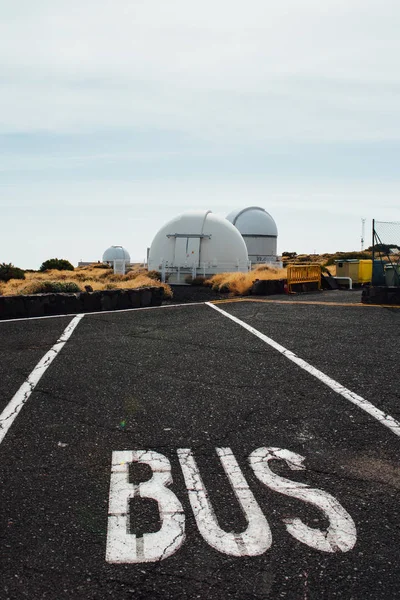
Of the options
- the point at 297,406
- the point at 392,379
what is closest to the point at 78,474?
the point at 297,406

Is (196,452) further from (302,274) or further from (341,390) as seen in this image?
(302,274)

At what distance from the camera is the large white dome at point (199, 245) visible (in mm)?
36438

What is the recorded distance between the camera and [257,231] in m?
57.2

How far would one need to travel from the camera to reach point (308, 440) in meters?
4.58

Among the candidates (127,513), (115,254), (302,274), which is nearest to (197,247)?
(302,274)

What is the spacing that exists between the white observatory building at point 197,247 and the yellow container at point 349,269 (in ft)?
33.5

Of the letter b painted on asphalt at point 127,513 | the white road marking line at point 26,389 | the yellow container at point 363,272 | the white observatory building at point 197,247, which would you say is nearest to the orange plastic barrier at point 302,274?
the yellow container at point 363,272

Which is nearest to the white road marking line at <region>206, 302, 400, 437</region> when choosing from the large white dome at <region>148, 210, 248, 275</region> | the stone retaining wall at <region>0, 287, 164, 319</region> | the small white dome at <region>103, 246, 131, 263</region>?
the stone retaining wall at <region>0, 287, 164, 319</region>

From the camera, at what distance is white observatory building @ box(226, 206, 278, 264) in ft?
187

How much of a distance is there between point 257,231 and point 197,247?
21.6 metres

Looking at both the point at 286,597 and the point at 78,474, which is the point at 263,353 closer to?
the point at 78,474

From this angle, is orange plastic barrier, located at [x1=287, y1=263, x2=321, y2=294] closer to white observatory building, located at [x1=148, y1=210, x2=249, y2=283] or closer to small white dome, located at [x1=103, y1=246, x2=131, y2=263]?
white observatory building, located at [x1=148, y1=210, x2=249, y2=283]

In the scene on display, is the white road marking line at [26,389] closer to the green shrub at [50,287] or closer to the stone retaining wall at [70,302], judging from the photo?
the stone retaining wall at [70,302]

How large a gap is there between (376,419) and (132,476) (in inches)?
92.5
